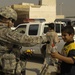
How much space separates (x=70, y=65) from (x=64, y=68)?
3.4 inches

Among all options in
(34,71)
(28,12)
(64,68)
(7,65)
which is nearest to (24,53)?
(7,65)

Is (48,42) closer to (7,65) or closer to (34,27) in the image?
(7,65)

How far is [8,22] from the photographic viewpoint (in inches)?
143

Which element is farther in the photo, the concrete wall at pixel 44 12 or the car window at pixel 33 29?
the concrete wall at pixel 44 12

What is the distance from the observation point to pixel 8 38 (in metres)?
3.47

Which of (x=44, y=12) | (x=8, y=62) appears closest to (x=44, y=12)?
(x=44, y=12)

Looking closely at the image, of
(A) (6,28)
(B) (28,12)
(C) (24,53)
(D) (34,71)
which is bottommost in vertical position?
(D) (34,71)

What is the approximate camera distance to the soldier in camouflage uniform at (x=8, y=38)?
11.2ft

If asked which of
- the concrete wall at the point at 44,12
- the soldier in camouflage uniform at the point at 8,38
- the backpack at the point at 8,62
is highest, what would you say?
the concrete wall at the point at 44,12

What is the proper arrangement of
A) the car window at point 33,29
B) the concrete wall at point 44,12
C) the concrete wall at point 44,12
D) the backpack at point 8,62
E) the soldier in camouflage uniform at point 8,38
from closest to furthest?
the soldier in camouflage uniform at point 8,38 < the backpack at point 8,62 < the car window at point 33,29 < the concrete wall at point 44,12 < the concrete wall at point 44,12

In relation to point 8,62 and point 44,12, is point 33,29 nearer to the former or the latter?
point 8,62

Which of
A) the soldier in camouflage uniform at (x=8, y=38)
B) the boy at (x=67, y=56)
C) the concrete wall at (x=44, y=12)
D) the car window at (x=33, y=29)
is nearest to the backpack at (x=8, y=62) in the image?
the soldier in camouflage uniform at (x=8, y=38)

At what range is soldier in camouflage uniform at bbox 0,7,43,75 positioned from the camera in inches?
134

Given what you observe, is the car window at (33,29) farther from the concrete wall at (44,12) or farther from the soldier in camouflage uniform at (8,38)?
the concrete wall at (44,12)
